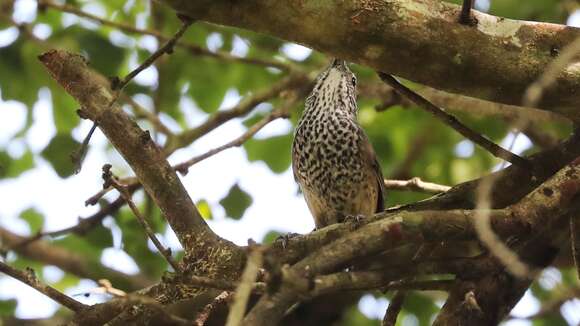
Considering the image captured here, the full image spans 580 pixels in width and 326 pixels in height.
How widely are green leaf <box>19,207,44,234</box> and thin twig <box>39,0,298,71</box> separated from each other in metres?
1.71

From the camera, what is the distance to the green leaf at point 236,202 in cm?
492

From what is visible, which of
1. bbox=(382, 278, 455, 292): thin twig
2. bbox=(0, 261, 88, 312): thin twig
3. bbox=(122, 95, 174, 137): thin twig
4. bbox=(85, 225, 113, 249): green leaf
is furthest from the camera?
bbox=(122, 95, 174, 137): thin twig

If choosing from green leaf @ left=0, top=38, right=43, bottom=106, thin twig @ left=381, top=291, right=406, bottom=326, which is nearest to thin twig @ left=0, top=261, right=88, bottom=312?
thin twig @ left=381, top=291, right=406, bottom=326

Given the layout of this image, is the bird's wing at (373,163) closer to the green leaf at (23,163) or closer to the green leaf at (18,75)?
the green leaf at (18,75)

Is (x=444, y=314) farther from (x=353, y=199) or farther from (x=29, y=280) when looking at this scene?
(x=353, y=199)

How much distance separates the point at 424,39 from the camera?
324cm

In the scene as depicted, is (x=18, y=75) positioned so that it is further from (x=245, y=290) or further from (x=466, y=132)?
(x=245, y=290)

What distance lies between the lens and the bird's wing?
5746 mm

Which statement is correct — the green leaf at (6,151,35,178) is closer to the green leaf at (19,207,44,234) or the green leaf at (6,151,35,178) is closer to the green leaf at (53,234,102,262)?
the green leaf at (19,207,44,234)

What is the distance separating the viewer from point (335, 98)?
6.04 metres

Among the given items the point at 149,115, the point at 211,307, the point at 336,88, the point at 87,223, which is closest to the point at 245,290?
the point at 211,307

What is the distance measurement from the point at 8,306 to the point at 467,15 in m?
3.18

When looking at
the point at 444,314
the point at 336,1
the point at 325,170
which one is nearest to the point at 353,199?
the point at 325,170

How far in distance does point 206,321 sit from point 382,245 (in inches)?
31.4
